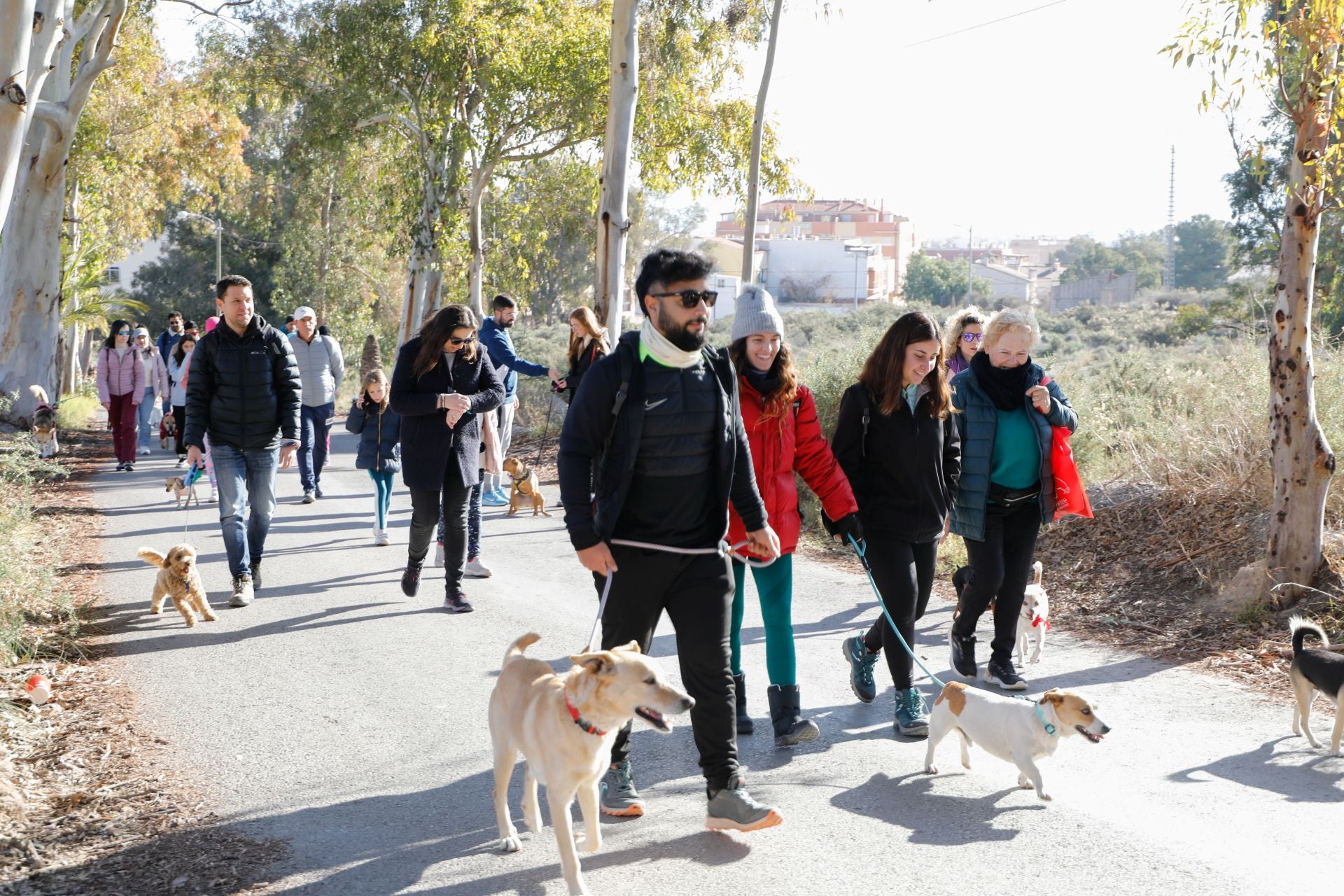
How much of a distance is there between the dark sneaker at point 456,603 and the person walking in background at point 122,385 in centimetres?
1027

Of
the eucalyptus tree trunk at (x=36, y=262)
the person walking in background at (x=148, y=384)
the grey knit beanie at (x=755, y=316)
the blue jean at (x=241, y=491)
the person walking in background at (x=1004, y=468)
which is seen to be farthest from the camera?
the eucalyptus tree trunk at (x=36, y=262)

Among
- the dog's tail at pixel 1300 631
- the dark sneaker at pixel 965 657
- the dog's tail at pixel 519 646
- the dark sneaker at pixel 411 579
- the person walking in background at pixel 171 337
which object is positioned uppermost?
the person walking in background at pixel 171 337

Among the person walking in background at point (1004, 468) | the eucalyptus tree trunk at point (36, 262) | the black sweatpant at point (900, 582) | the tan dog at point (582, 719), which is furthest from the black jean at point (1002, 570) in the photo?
the eucalyptus tree trunk at point (36, 262)

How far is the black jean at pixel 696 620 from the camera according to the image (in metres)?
4.61

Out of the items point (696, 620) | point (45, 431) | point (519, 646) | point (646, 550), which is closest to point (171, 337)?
point (45, 431)

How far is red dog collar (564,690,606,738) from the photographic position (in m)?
4.01

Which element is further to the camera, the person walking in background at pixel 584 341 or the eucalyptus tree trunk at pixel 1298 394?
the person walking in background at pixel 584 341

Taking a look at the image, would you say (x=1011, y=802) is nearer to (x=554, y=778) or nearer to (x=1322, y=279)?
(x=554, y=778)

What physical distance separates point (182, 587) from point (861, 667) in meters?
4.67

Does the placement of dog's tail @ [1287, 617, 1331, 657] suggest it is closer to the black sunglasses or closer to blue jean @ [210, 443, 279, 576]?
the black sunglasses

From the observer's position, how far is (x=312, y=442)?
578 inches

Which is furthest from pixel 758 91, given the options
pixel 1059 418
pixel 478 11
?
pixel 1059 418

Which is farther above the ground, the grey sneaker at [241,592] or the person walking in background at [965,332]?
the person walking in background at [965,332]

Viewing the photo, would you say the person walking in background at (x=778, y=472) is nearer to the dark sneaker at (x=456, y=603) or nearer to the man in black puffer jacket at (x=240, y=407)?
the dark sneaker at (x=456, y=603)
